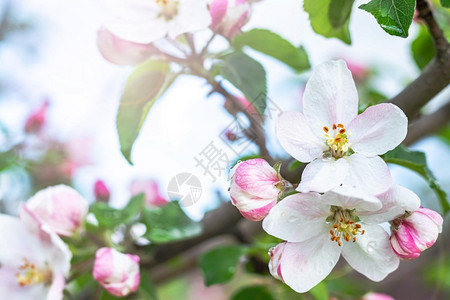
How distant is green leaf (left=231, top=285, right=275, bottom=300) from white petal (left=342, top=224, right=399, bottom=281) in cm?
41

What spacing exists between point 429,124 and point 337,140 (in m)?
0.62

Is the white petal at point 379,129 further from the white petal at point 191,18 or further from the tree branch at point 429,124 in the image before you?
the tree branch at point 429,124

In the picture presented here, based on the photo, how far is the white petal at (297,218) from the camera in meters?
0.62

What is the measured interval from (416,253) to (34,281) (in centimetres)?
59

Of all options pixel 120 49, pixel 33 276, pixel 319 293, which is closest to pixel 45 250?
pixel 33 276

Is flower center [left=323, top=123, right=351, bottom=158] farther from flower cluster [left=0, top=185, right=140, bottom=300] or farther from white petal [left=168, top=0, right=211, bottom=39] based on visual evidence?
flower cluster [left=0, top=185, right=140, bottom=300]

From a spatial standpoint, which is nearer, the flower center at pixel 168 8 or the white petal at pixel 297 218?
the white petal at pixel 297 218

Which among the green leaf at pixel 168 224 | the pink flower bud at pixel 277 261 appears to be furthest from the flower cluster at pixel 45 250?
the pink flower bud at pixel 277 261

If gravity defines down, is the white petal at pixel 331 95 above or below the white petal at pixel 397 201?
above

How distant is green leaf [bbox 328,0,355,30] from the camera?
0.80 m

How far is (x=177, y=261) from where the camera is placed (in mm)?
1221

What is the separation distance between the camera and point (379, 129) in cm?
66

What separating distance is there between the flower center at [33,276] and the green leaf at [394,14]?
62 centimetres

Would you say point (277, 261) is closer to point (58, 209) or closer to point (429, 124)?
point (58, 209)
